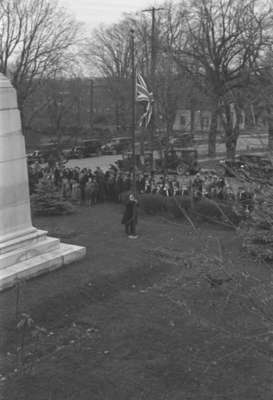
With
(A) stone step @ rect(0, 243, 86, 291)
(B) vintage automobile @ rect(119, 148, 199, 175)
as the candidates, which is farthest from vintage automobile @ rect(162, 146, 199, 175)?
(A) stone step @ rect(0, 243, 86, 291)

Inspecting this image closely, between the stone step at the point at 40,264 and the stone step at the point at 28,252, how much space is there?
0.26ft

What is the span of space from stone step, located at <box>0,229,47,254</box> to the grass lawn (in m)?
0.90

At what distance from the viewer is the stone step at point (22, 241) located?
10477 mm

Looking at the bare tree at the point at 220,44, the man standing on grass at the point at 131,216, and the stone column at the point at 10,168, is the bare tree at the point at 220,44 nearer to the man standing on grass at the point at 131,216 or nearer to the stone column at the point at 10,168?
the man standing on grass at the point at 131,216

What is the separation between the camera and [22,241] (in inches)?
428

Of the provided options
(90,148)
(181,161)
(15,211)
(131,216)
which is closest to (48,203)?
(131,216)

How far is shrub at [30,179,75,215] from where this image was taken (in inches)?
691

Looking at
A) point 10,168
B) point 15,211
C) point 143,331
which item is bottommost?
point 143,331

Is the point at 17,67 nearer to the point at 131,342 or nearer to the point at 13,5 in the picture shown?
the point at 13,5

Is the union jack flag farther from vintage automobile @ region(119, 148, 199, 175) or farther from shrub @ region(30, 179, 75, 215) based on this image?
vintage automobile @ region(119, 148, 199, 175)

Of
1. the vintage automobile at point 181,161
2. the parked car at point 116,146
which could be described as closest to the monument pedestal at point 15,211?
the vintage automobile at point 181,161

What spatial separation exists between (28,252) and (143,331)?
12.3 feet

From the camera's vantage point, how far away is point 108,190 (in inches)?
803

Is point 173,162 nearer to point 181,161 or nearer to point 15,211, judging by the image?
point 181,161
